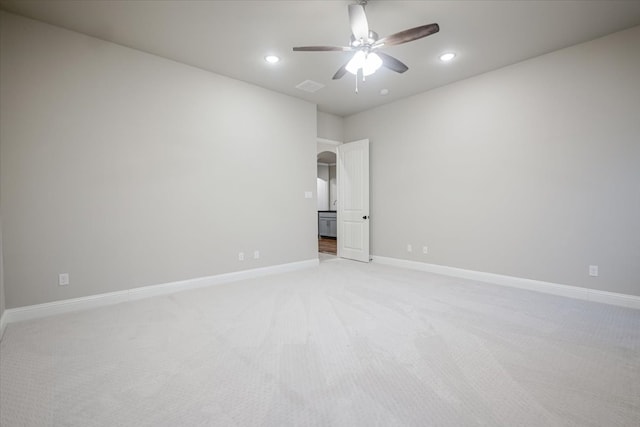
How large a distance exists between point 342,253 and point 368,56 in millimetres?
4056

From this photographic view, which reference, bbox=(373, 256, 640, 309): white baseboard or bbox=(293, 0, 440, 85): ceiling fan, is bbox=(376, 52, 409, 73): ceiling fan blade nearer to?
bbox=(293, 0, 440, 85): ceiling fan

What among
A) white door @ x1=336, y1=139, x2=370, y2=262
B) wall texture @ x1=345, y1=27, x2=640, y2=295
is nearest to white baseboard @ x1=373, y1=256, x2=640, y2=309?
wall texture @ x1=345, y1=27, x2=640, y2=295

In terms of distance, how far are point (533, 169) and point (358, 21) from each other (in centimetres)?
298

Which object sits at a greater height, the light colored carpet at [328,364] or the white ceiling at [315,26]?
the white ceiling at [315,26]

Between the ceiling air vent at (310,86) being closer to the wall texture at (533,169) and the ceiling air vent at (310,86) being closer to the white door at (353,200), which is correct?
the white door at (353,200)

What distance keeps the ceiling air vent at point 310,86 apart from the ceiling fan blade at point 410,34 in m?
1.93

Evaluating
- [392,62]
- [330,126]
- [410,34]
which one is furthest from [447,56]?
[330,126]

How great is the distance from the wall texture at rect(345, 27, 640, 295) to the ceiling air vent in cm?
158

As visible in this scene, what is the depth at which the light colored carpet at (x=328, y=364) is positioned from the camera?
1550mm

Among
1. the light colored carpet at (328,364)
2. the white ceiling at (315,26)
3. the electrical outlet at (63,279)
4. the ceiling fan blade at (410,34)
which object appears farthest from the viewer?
the electrical outlet at (63,279)

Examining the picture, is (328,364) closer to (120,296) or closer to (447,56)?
(120,296)

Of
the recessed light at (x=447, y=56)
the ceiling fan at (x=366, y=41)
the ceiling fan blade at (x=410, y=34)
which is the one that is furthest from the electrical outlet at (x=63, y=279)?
the recessed light at (x=447, y=56)

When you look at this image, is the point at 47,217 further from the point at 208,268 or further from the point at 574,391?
the point at 574,391

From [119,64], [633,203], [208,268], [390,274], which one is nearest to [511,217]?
[633,203]
